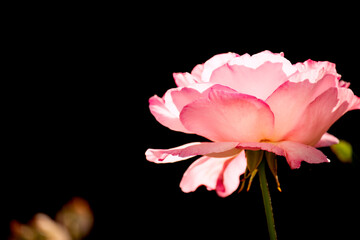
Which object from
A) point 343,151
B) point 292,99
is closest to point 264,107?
point 292,99

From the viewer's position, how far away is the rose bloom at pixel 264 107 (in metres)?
0.40

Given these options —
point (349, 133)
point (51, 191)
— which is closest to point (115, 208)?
point (51, 191)

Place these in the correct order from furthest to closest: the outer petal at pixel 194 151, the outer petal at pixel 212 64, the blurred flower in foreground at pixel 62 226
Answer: the outer petal at pixel 212 64 → the outer petal at pixel 194 151 → the blurred flower in foreground at pixel 62 226

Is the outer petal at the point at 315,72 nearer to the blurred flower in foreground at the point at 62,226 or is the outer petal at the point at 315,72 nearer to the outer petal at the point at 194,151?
the outer petal at the point at 194,151

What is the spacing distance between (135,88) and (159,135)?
0.22 m

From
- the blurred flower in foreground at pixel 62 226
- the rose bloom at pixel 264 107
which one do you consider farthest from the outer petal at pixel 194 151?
the blurred flower in foreground at pixel 62 226

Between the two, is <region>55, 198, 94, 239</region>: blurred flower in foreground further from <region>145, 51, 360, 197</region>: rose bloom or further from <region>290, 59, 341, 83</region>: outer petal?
<region>290, 59, 341, 83</region>: outer petal

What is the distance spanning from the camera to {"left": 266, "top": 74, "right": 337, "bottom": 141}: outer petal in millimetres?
405

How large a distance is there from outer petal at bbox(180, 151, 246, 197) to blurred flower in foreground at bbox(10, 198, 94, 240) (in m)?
0.18

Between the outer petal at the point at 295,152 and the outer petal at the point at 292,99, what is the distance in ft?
0.10

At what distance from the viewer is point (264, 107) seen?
401mm

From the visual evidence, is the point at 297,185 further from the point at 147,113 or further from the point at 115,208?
the point at 115,208

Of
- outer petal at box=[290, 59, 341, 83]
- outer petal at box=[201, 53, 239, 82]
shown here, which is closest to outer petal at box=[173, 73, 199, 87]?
outer petal at box=[201, 53, 239, 82]

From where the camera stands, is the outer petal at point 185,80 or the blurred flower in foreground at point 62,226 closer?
the blurred flower in foreground at point 62,226
